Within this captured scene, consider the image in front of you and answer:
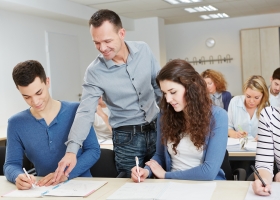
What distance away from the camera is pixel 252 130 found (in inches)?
159

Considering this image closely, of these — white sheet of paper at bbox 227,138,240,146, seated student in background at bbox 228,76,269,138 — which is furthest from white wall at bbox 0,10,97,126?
white sheet of paper at bbox 227,138,240,146

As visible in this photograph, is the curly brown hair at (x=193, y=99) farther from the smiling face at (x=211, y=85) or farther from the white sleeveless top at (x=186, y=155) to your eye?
the smiling face at (x=211, y=85)

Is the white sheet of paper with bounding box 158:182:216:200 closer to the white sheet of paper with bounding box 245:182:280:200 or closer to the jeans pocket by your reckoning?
the white sheet of paper with bounding box 245:182:280:200

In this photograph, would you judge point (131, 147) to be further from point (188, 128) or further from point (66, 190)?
point (66, 190)

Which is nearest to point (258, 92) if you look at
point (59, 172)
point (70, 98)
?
point (59, 172)

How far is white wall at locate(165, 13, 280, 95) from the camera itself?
10.1m

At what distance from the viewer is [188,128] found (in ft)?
7.39

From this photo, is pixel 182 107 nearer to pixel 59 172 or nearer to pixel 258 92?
pixel 59 172

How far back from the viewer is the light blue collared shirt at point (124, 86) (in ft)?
8.32

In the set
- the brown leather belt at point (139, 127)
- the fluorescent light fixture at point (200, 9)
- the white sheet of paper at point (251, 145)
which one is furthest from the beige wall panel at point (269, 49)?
the brown leather belt at point (139, 127)

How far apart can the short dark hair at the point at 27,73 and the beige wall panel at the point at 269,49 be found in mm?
7984

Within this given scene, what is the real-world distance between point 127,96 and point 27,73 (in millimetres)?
661

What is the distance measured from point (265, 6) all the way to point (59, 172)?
25.0 ft

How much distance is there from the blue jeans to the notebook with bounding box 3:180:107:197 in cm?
45
